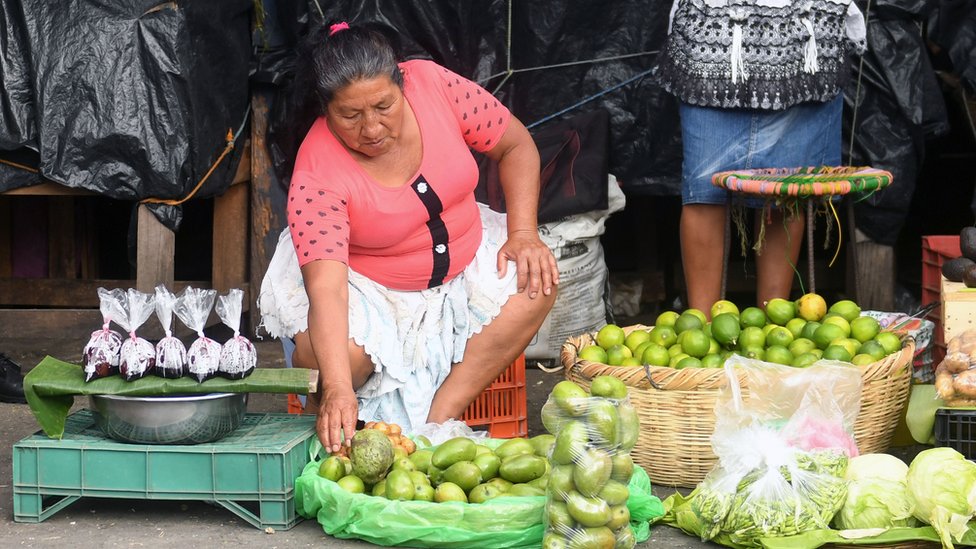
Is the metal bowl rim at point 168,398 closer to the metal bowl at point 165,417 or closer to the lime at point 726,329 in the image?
the metal bowl at point 165,417

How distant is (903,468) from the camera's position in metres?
3.11

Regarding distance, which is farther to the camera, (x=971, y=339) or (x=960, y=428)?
(x=971, y=339)

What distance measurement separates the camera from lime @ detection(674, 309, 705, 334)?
3.80m

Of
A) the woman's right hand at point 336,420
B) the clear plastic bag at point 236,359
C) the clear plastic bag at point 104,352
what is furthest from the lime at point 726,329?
the clear plastic bag at point 104,352

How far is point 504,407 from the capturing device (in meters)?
4.09

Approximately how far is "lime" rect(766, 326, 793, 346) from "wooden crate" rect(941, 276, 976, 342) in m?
0.51

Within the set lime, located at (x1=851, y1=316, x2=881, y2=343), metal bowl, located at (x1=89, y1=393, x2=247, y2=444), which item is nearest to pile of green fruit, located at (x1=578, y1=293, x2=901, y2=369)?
lime, located at (x1=851, y1=316, x2=881, y2=343)

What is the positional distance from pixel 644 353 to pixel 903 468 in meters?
0.83

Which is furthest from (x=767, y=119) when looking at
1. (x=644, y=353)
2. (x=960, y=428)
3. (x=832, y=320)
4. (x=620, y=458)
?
(x=620, y=458)

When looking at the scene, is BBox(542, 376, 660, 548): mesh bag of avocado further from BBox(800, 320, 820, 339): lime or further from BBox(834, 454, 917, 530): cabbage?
BBox(800, 320, 820, 339): lime

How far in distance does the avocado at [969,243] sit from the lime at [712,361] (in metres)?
0.96

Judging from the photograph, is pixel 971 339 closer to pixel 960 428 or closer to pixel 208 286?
pixel 960 428

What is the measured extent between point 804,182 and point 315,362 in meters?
1.63

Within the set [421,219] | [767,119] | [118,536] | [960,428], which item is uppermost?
[767,119]
